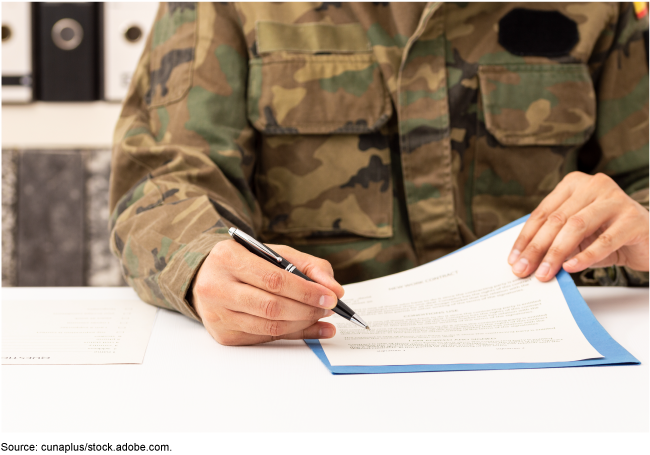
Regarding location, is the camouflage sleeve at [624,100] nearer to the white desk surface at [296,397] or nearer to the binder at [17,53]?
the white desk surface at [296,397]

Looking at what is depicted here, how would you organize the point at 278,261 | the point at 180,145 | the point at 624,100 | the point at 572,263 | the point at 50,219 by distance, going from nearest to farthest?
the point at 278,261 < the point at 572,263 < the point at 180,145 < the point at 624,100 < the point at 50,219

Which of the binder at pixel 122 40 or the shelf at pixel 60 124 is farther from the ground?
the binder at pixel 122 40

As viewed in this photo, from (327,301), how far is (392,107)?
0.52 m

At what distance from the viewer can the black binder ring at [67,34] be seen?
5.43 feet

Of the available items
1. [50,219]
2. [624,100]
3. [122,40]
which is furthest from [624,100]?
[50,219]

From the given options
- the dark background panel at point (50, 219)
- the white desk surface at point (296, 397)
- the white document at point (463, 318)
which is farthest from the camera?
the dark background panel at point (50, 219)

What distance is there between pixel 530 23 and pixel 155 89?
735 millimetres

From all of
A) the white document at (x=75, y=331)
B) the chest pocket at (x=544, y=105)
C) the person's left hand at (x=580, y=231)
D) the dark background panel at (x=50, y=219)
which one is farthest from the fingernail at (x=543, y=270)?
the dark background panel at (x=50, y=219)

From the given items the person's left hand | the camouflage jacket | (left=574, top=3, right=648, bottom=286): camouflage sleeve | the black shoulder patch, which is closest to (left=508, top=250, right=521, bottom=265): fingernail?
the person's left hand

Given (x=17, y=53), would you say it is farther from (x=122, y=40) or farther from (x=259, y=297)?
(x=259, y=297)

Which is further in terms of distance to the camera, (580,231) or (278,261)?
(580,231)

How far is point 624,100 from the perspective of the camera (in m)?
0.95

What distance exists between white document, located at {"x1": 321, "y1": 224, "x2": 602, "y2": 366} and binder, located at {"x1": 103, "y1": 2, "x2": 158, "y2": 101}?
1.40 m

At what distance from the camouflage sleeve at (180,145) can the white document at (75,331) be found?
0.05 metres
